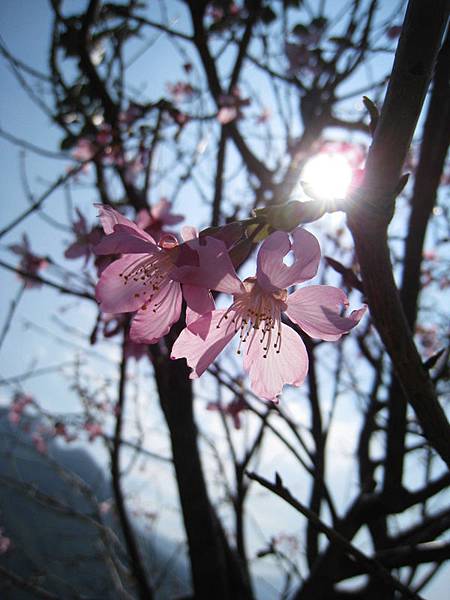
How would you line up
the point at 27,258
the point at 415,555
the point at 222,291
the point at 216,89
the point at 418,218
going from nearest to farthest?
the point at 222,291
the point at 415,555
the point at 418,218
the point at 27,258
the point at 216,89

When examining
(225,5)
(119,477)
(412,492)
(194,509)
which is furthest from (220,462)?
(225,5)

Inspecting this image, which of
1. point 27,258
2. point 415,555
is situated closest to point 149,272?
point 415,555

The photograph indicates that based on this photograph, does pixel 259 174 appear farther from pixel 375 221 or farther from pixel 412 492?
pixel 375 221

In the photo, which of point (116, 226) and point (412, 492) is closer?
point (116, 226)

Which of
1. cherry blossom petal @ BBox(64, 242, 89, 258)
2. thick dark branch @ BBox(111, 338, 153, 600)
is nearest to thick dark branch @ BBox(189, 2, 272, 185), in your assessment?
thick dark branch @ BBox(111, 338, 153, 600)

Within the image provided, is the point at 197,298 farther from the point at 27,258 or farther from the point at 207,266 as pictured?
the point at 27,258

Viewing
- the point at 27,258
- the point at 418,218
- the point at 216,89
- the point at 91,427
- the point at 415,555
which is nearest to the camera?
the point at 415,555
